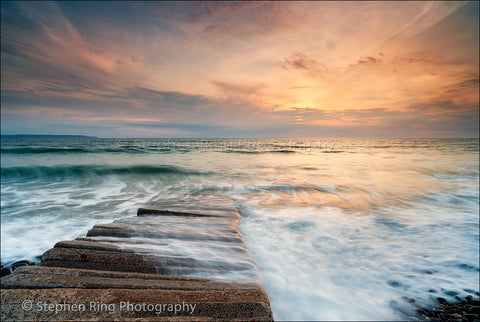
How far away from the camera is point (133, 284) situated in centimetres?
161

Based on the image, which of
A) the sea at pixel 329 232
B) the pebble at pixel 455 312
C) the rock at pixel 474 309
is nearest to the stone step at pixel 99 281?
the sea at pixel 329 232

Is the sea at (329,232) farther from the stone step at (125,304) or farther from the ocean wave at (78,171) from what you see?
the ocean wave at (78,171)

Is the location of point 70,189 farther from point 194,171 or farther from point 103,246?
point 103,246

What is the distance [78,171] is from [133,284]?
16.2 metres

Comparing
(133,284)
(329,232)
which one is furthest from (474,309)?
(133,284)

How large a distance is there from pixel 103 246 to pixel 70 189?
9.87 metres

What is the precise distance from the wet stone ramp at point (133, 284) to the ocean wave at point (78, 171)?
453 inches

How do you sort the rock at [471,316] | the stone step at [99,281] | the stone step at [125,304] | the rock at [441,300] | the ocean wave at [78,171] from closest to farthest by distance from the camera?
1. the stone step at [125,304]
2. the stone step at [99,281]
3. the rock at [471,316]
4. the rock at [441,300]
5. the ocean wave at [78,171]

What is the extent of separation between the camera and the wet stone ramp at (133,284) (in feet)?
4.44

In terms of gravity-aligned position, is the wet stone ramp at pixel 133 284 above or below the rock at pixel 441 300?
above

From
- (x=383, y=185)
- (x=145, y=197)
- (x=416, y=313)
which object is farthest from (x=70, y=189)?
(x=383, y=185)

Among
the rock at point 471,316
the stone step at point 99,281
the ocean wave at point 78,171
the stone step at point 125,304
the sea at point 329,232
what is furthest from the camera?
the ocean wave at point 78,171

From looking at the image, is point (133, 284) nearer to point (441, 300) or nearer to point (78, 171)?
point (441, 300)

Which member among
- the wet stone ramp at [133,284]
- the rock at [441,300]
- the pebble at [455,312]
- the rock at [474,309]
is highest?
the wet stone ramp at [133,284]
